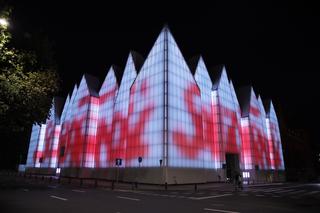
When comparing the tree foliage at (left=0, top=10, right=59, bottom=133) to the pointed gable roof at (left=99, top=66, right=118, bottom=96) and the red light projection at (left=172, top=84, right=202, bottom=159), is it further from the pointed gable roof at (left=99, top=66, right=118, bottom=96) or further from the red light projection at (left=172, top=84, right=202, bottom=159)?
the pointed gable roof at (left=99, top=66, right=118, bottom=96)

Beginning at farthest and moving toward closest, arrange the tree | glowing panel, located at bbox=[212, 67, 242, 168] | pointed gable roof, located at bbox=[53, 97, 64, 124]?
pointed gable roof, located at bbox=[53, 97, 64, 124] → glowing panel, located at bbox=[212, 67, 242, 168] → the tree

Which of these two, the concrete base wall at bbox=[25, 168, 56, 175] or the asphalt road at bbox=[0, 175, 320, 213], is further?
the concrete base wall at bbox=[25, 168, 56, 175]

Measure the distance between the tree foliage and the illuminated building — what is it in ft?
48.2

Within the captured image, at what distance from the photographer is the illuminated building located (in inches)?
1547

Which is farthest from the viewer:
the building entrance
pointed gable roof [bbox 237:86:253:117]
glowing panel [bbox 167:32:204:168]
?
pointed gable roof [bbox 237:86:253:117]

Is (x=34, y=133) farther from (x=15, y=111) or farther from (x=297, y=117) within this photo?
(x=297, y=117)

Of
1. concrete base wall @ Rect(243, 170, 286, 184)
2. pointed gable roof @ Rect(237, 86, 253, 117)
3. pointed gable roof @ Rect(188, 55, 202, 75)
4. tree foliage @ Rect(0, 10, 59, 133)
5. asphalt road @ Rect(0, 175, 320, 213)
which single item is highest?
pointed gable roof @ Rect(188, 55, 202, 75)

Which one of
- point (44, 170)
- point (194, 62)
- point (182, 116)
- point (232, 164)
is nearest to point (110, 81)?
point (194, 62)

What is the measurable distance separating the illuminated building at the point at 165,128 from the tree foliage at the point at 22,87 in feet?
48.2

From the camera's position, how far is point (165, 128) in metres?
38.2

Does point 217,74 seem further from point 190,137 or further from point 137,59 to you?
point 190,137

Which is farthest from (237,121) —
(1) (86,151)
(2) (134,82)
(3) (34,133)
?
(3) (34,133)

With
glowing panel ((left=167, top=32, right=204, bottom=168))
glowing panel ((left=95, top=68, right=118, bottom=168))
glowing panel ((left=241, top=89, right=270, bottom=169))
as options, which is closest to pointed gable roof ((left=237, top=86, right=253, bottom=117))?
glowing panel ((left=241, top=89, right=270, bottom=169))

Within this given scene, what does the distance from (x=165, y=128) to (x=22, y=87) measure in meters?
24.8
